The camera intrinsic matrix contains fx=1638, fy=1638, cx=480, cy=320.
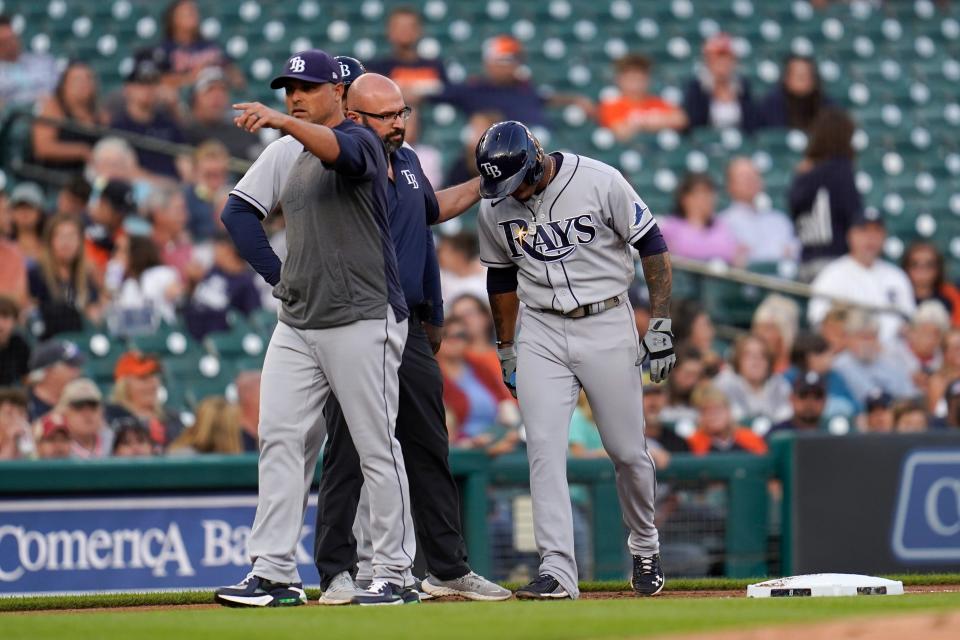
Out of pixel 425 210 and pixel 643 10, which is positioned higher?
pixel 643 10

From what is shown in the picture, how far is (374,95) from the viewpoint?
4965 mm

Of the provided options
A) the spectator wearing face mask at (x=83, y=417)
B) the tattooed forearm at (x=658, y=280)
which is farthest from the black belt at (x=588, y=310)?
the spectator wearing face mask at (x=83, y=417)

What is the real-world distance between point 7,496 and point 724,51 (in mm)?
6948

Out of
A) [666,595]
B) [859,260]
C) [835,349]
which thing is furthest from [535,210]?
[859,260]

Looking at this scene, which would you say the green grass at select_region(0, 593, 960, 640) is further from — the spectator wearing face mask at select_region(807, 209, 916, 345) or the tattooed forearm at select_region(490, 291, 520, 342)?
the spectator wearing face mask at select_region(807, 209, 916, 345)

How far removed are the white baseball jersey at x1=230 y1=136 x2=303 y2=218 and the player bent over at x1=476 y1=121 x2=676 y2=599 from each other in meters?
0.66

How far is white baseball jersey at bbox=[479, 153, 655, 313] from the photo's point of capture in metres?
5.25

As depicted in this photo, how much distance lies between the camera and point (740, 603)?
15.5ft

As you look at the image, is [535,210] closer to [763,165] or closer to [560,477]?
[560,477]

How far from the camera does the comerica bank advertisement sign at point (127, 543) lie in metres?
6.47

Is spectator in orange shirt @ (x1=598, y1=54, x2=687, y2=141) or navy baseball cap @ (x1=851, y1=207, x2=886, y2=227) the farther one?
spectator in orange shirt @ (x1=598, y1=54, x2=687, y2=141)

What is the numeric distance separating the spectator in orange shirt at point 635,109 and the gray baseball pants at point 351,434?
7.33 m

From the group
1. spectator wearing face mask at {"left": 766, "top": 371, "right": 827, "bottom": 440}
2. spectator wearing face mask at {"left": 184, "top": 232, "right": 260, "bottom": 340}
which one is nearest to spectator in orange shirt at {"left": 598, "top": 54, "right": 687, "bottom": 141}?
spectator wearing face mask at {"left": 184, "top": 232, "right": 260, "bottom": 340}

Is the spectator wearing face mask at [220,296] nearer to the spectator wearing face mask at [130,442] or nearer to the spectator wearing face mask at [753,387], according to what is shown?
the spectator wearing face mask at [130,442]
